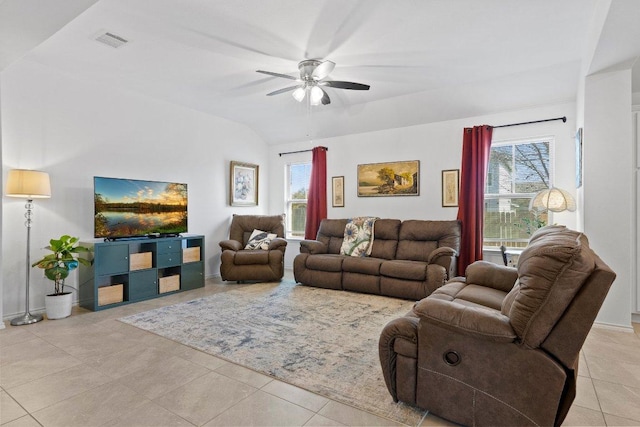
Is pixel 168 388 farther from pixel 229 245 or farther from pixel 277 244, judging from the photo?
pixel 277 244

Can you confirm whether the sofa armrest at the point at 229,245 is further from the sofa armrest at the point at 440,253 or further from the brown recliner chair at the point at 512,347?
the brown recliner chair at the point at 512,347

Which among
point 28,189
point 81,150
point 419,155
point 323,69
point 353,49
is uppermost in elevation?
point 353,49

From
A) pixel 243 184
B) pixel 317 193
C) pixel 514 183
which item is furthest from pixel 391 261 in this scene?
pixel 243 184

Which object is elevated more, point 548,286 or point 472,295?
point 548,286

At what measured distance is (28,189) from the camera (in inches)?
128

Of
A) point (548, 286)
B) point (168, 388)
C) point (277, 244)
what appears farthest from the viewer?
point (277, 244)

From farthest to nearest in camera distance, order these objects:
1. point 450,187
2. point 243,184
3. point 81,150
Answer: point 243,184 → point 450,187 → point 81,150

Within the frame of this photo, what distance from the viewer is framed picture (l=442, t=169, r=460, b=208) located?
4.82 meters

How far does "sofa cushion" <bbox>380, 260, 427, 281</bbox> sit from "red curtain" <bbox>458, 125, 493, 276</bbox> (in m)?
0.84

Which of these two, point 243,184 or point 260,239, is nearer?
point 260,239

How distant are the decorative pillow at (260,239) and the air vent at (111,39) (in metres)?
3.20

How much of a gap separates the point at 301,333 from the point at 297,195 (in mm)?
3934

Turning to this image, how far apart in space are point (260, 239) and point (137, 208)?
1.89m

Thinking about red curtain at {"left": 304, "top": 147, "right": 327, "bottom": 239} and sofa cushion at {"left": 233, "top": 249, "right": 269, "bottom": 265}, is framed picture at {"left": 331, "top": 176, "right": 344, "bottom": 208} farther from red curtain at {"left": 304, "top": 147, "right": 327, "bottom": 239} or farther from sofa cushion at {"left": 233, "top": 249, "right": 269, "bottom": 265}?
sofa cushion at {"left": 233, "top": 249, "right": 269, "bottom": 265}
